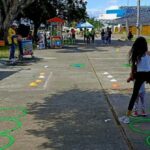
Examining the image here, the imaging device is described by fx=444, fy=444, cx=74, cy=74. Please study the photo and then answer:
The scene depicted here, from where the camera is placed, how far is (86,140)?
7.02 metres

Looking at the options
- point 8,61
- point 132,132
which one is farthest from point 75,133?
point 8,61

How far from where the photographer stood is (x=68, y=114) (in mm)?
9086

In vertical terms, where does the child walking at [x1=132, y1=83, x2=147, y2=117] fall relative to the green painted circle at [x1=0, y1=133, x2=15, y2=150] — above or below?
above

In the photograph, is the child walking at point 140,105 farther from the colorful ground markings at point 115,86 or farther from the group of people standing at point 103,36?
the group of people standing at point 103,36

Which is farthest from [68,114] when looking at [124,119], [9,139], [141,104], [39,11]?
[39,11]

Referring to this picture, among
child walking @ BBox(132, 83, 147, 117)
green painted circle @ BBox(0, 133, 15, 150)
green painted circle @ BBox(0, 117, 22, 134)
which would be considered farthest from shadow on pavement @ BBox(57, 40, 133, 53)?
green painted circle @ BBox(0, 133, 15, 150)

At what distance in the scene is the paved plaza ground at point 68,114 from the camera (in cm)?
693

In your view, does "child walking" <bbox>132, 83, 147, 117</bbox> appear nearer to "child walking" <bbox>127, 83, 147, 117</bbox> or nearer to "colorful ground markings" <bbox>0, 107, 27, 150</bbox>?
"child walking" <bbox>127, 83, 147, 117</bbox>

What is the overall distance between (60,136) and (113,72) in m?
10.2

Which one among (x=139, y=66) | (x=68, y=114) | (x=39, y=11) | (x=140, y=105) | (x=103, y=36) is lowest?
(x=103, y=36)

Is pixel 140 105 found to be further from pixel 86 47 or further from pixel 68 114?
pixel 86 47

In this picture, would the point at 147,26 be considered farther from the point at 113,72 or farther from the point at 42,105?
the point at 42,105

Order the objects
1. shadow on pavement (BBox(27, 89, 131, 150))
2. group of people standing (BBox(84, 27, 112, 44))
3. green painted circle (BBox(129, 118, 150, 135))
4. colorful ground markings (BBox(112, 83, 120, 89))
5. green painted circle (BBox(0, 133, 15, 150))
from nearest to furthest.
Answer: green painted circle (BBox(0, 133, 15, 150)), shadow on pavement (BBox(27, 89, 131, 150)), green painted circle (BBox(129, 118, 150, 135)), colorful ground markings (BBox(112, 83, 120, 89)), group of people standing (BBox(84, 27, 112, 44))

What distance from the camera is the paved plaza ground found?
6926mm
